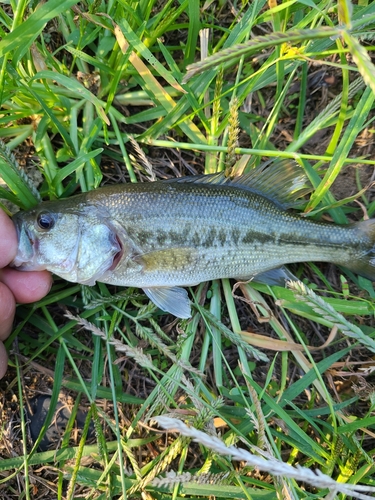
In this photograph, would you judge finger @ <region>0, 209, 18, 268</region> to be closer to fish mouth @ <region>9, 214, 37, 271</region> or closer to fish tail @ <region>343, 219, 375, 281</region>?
fish mouth @ <region>9, 214, 37, 271</region>

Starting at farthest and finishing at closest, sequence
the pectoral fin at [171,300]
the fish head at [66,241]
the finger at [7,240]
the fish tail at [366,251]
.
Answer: the fish tail at [366,251], the pectoral fin at [171,300], the fish head at [66,241], the finger at [7,240]

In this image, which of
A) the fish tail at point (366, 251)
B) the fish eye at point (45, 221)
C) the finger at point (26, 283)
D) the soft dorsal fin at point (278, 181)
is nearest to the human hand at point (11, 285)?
the finger at point (26, 283)

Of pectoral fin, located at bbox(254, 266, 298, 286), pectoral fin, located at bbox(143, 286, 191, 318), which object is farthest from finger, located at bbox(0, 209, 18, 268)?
pectoral fin, located at bbox(254, 266, 298, 286)

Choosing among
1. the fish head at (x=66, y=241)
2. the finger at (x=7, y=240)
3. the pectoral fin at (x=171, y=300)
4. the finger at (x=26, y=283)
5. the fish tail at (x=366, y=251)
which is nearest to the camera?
the finger at (x=7, y=240)

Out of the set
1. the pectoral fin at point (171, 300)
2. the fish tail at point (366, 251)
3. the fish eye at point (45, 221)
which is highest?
the fish eye at point (45, 221)

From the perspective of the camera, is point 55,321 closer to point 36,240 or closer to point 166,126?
point 36,240

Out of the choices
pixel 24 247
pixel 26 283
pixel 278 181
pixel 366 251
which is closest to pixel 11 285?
pixel 26 283

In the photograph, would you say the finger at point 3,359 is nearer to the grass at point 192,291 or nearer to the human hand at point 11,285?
the human hand at point 11,285

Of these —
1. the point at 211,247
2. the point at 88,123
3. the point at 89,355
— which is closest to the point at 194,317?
the point at 211,247
